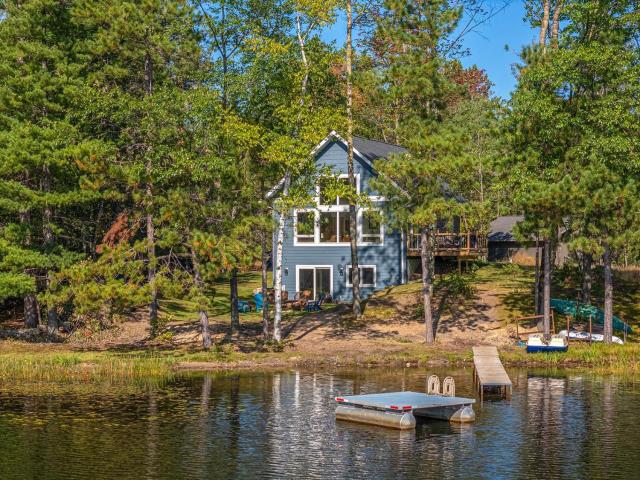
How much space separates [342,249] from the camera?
2235 inches

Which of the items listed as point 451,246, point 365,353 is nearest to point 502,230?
point 451,246

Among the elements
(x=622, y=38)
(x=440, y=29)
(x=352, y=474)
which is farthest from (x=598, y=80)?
(x=352, y=474)

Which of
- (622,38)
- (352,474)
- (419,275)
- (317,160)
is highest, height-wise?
(622,38)

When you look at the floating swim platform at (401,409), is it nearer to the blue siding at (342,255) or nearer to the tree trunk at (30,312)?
the tree trunk at (30,312)

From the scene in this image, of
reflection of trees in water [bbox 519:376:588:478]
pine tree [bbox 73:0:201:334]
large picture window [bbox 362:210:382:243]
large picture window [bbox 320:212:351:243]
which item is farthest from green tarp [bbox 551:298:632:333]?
pine tree [bbox 73:0:201:334]

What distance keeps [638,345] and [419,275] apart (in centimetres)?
1941

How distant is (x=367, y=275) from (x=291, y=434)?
31471 millimetres

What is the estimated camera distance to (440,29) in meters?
40.2

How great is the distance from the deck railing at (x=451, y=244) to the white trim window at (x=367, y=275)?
2612 mm

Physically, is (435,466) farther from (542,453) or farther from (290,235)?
A: (290,235)

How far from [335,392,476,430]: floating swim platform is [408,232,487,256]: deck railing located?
28.1 meters

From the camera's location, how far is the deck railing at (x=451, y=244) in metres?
56.2

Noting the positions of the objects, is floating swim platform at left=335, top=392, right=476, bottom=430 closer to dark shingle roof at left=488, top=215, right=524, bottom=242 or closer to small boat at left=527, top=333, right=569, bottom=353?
small boat at left=527, top=333, right=569, bottom=353

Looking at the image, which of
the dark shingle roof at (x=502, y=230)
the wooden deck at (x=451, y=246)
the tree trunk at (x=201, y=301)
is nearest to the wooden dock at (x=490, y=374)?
the tree trunk at (x=201, y=301)
